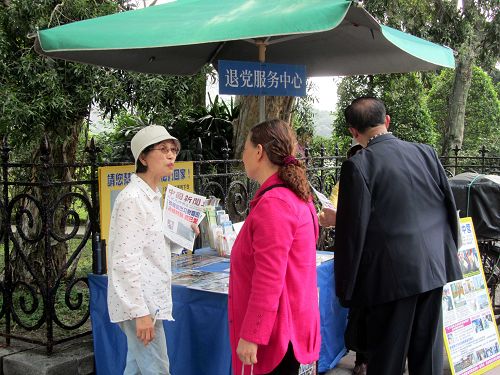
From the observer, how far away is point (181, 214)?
11.5 ft

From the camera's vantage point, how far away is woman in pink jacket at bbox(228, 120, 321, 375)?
213 centimetres

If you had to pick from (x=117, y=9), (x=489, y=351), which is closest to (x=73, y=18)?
(x=117, y=9)

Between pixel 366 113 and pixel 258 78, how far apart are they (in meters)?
1.21

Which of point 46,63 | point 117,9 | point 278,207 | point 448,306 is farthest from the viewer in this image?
point 117,9

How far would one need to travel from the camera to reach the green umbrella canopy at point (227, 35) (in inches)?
101

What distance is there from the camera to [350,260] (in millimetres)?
2682

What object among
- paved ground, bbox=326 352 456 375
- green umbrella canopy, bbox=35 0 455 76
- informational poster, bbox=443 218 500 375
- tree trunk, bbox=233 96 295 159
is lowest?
paved ground, bbox=326 352 456 375

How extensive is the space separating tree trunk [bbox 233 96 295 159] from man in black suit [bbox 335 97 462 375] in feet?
12.4

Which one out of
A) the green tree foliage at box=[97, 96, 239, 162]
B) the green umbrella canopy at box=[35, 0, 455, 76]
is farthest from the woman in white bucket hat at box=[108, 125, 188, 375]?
the green tree foliage at box=[97, 96, 239, 162]

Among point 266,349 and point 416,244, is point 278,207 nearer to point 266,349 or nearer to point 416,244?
point 266,349

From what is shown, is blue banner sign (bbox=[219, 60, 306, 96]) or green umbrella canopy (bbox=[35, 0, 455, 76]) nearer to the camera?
green umbrella canopy (bbox=[35, 0, 455, 76])

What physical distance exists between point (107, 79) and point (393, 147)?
9.57 feet

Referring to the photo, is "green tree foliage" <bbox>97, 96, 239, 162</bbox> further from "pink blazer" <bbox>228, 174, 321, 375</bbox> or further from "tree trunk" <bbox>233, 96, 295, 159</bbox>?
"pink blazer" <bbox>228, 174, 321, 375</bbox>

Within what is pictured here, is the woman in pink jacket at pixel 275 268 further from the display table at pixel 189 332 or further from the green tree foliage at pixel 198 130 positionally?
the green tree foliage at pixel 198 130
